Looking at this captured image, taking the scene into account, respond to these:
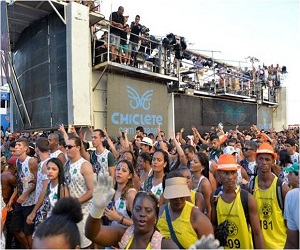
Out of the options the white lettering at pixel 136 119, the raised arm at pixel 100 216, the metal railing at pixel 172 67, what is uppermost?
the metal railing at pixel 172 67

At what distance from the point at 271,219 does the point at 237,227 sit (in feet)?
1.95

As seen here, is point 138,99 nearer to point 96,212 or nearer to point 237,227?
point 237,227

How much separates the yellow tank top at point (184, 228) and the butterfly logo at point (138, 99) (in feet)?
31.5

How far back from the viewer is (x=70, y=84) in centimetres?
1005

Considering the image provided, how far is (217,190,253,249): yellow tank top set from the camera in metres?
3.02

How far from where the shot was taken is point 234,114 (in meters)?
19.2

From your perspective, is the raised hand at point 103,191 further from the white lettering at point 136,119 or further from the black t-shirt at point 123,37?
the black t-shirt at point 123,37

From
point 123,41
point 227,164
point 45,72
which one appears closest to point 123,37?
point 123,41

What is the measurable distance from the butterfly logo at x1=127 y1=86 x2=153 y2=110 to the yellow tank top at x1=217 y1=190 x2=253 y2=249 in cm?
940

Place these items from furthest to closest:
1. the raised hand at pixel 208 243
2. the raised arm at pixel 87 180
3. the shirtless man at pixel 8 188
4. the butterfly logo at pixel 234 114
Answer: the butterfly logo at pixel 234 114, the shirtless man at pixel 8 188, the raised arm at pixel 87 180, the raised hand at pixel 208 243

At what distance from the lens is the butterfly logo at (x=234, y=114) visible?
730 inches

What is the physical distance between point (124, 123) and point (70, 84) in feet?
A: 9.23

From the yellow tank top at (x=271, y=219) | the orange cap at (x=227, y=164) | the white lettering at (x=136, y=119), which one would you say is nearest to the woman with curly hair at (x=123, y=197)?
the orange cap at (x=227, y=164)

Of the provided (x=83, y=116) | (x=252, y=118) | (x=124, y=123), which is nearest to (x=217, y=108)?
(x=252, y=118)
